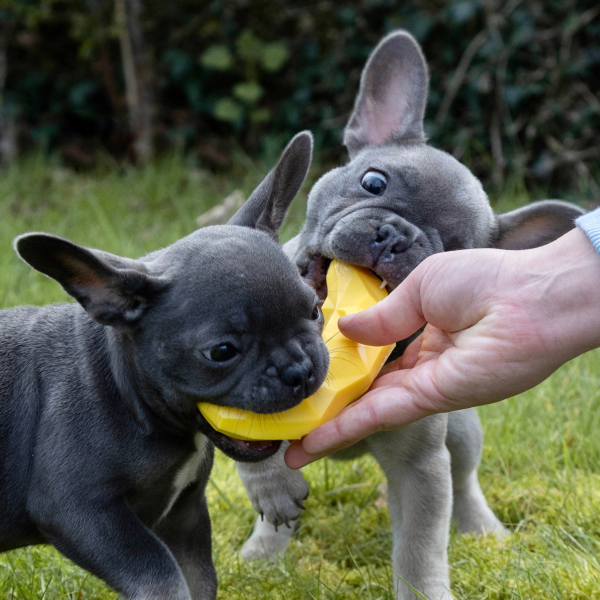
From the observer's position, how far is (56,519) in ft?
8.90

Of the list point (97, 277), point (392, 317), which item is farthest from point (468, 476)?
point (97, 277)

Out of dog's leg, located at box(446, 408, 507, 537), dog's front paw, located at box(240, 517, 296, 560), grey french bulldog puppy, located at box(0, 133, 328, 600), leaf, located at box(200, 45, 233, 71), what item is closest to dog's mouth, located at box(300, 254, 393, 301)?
grey french bulldog puppy, located at box(0, 133, 328, 600)

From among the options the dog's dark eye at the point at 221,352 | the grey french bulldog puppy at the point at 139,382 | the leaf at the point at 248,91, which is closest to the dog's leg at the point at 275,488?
the grey french bulldog puppy at the point at 139,382

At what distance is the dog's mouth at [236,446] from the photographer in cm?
276

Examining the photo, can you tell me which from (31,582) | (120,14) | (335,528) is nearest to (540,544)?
(335,528)

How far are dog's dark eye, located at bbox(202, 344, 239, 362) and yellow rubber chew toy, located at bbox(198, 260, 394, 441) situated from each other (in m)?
0.19

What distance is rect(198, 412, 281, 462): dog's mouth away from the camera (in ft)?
9.07

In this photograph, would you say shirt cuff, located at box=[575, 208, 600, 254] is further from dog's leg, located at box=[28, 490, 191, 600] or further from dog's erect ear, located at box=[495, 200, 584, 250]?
dog's leg, located at box=[28, 490, 191, 600]

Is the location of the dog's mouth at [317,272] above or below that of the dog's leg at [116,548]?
above

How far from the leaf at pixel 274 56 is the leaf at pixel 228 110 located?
1.85ft

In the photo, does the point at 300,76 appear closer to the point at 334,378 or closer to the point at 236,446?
the point at 334,378

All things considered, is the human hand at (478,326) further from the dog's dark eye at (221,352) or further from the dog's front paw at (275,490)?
the dog's front paw at (275,490)

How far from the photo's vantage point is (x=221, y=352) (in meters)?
2.62

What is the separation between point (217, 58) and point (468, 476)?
20.6 feet
